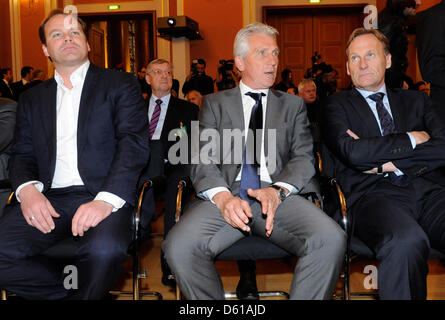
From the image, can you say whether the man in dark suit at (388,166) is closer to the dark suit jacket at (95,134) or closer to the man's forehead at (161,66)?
the dark suit jacket at (95,134)

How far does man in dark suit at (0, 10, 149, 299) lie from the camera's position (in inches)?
73.4

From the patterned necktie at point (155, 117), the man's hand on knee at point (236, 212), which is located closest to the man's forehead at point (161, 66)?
the patterned necktie at point (155, 117)

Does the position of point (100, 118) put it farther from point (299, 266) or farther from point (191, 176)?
point (299, 266)

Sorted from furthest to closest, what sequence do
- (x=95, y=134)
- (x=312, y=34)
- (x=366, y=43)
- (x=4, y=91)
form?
(x=312, y=34)
(x=4, y=91)
(x=366, y=43)
(x=95, y=134)

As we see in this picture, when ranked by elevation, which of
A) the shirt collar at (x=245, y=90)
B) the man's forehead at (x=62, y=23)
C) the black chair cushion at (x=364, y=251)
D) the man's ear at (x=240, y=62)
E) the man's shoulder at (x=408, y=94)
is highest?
the man's forehead at (x=62, y=23)

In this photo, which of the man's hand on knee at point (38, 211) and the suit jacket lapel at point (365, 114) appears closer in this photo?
the man's hand on knee at point (38, 211)

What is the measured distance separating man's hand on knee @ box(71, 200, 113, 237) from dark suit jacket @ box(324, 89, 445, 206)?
122 cm

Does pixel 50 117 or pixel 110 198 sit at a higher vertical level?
pixel 50 117

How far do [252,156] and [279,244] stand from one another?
1.62ft

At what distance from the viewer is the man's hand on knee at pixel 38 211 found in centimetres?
193

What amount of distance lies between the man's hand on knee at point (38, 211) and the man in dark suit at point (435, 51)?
8.20 feet

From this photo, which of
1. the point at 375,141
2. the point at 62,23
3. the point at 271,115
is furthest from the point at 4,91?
the point at 375,141

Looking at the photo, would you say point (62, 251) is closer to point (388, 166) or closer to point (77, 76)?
point (77, 76)

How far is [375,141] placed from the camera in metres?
2.12
